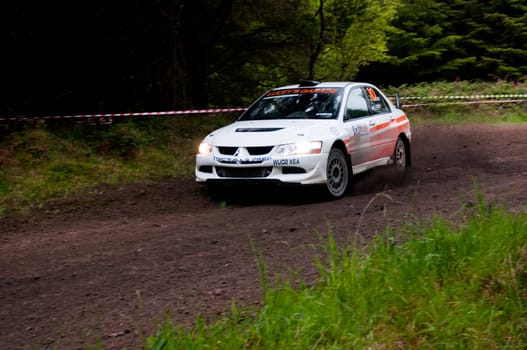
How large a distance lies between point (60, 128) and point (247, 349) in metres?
10.3

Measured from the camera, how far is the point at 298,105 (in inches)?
390

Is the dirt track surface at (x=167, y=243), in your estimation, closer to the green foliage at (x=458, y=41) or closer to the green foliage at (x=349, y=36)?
the green foliage at (x=349, y=36)

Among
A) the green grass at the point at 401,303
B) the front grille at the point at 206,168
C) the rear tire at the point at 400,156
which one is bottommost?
the green grass at the point at 401,303

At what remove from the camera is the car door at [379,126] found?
10227 mm

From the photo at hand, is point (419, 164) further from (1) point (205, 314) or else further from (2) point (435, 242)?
(1) point (205, 314)

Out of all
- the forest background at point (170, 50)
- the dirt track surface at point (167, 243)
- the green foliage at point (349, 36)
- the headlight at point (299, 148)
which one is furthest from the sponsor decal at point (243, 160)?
the green foliage at point (349, 36)

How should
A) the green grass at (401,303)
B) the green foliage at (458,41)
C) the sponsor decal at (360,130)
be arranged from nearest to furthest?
the green grass at (401,303) < the sponsor decal at (360,130) < the green foliage at (458,41)

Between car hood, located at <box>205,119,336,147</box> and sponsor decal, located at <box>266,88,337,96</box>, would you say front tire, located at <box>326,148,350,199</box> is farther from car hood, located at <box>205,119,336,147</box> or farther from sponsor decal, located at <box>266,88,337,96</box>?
sponsor decal, located at <box>266,88,337,96</box>

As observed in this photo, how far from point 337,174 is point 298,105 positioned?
4.74 feet

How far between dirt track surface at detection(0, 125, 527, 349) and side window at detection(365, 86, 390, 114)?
1.04 meters

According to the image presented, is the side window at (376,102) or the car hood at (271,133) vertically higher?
the side window at (376,102)

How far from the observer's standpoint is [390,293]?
4.73 m

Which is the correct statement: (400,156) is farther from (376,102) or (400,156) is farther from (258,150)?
(258,150)

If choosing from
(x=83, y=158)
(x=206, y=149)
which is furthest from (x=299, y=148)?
(x=83, y=158)
